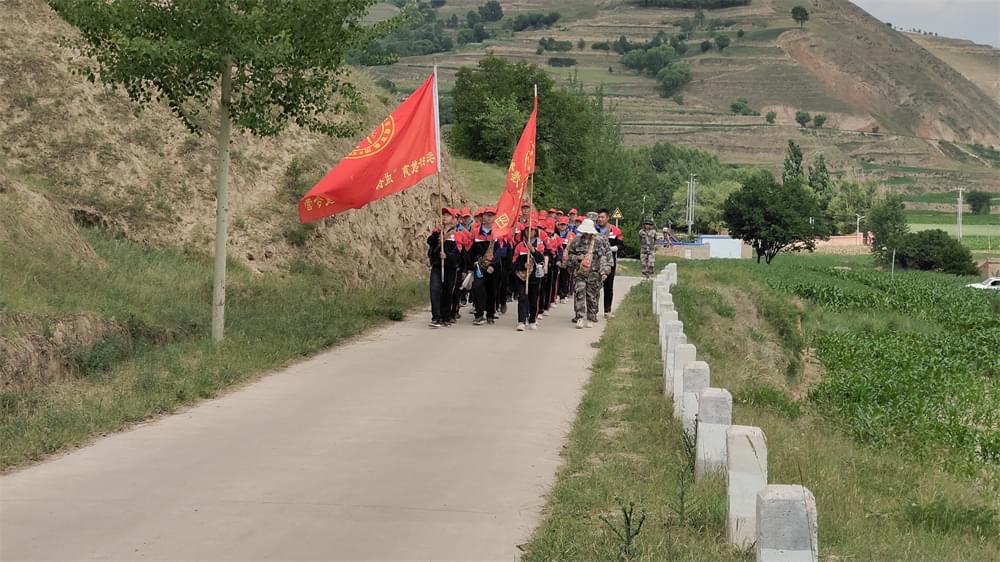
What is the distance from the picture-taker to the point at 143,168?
24.3 meters

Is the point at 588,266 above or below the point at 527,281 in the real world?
above

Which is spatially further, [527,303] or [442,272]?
[527,303]

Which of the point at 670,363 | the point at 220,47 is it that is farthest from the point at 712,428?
the point at 220,47

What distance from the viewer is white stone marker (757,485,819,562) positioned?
676cm

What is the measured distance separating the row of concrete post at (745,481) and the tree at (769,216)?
7887cm

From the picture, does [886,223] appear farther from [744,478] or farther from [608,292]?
[744,478]

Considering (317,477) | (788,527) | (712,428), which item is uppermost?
(788,527)

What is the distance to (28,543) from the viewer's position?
8.16 meters

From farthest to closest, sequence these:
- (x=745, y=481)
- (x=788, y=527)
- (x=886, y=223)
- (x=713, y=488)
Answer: (x=886, y=223)
(x=713, y=488)
(x=745, y=481)
(x=788, y=527)

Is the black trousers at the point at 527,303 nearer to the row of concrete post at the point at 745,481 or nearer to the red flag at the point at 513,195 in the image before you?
the red flag at the point at 513,195

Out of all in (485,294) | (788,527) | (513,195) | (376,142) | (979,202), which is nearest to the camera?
(788,527)

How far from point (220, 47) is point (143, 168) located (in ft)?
26.8

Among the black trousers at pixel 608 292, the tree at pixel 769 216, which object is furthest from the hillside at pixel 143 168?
the tree at pixel 769 216

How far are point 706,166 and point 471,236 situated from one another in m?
145
